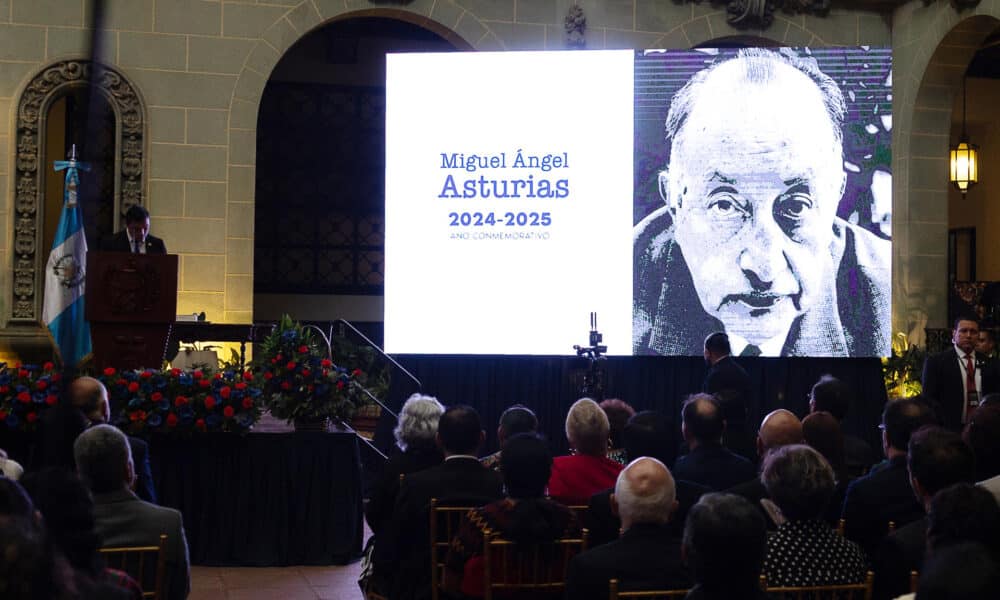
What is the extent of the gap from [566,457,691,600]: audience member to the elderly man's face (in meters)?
7.01

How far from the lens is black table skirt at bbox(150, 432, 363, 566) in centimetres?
653

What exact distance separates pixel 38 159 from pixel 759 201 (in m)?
5.92

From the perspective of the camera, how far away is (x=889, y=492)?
401cm

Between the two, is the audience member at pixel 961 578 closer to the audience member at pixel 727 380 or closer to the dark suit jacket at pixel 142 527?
the dark suit jacket at pixel 142 527

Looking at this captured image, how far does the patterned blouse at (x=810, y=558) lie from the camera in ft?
10.2

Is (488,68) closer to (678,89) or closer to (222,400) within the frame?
(678,89)

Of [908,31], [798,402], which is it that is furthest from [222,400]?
[908,31]

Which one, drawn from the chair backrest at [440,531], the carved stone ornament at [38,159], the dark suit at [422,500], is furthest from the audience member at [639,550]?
the carved stone ornament at [38,159]

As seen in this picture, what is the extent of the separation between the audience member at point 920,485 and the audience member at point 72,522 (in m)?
1.86

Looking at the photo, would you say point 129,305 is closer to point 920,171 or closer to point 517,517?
point 517,517

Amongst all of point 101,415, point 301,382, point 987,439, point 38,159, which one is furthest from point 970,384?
point 38,159

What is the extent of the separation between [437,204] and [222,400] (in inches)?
144

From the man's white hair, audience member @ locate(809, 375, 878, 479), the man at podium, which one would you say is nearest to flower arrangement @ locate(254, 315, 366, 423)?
the man at podium

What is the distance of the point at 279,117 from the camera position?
13531 mm
